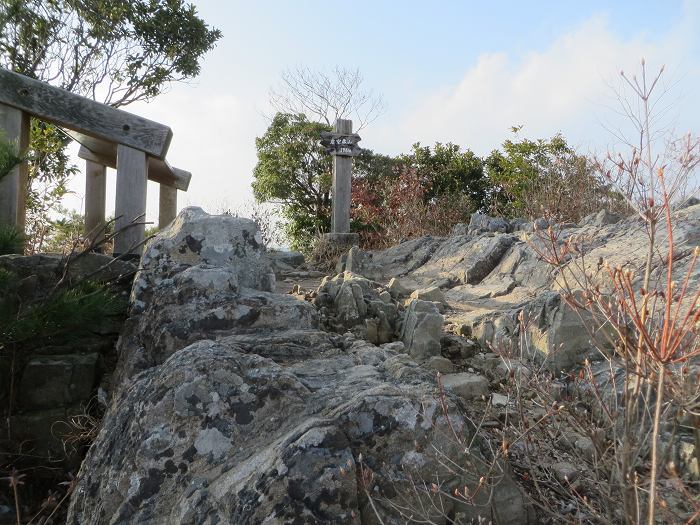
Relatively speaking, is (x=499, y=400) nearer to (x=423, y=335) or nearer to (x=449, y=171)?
(x=423, y=335)

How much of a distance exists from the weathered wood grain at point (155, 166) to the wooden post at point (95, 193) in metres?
0.14

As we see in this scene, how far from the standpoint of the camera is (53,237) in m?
10.7

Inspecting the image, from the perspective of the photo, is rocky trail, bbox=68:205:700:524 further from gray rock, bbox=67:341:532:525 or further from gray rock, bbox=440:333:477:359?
gray rock, bbox=440:333:477:359

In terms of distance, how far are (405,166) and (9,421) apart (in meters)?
12.4

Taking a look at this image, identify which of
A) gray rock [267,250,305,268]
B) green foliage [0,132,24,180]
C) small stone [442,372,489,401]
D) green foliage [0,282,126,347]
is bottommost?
small stone [442,372,489,401]

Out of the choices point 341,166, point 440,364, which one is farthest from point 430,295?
point 341,166

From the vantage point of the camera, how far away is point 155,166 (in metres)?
7.33

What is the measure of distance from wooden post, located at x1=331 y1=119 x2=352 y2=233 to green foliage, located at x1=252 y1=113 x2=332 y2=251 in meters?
3.65

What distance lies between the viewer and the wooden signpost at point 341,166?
1144 centimetres

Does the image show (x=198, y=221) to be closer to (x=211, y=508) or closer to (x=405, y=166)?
(x=211, y=508)

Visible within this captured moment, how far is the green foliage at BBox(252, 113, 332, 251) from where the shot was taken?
15.5 m

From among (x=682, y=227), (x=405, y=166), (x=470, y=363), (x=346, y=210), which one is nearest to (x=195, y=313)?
(x=470, y=363)

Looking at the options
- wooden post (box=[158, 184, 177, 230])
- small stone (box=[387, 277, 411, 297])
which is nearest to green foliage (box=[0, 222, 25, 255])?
small stone (box=[387, 277, 411, 297])

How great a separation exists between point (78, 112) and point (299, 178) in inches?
418
